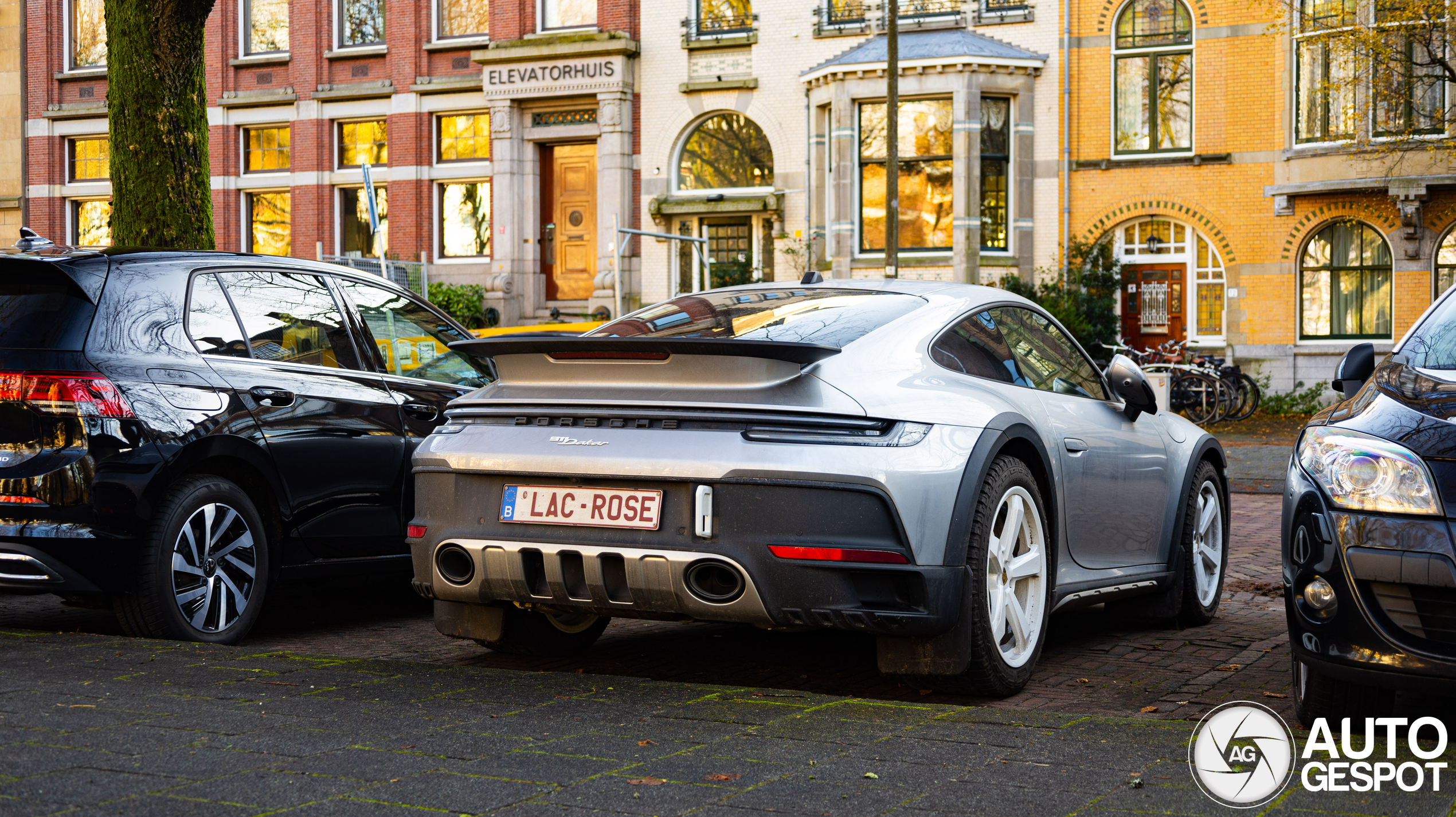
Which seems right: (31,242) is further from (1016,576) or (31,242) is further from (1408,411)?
(1408,411)

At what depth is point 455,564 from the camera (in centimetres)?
485

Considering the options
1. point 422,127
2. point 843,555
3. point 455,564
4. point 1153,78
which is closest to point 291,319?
point 455,564

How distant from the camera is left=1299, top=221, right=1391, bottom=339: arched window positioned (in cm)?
2425

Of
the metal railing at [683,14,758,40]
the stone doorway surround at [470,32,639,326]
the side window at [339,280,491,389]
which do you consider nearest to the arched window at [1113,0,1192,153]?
the metal railing at [683,14,758,40]

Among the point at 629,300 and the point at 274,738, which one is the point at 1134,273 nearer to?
the point at 629,300

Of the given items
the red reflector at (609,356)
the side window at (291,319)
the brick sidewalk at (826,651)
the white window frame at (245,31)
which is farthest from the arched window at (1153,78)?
the red reflector at (609,356)

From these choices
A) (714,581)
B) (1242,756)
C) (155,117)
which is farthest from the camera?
(155,117)

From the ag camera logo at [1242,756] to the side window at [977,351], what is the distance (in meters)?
1.52

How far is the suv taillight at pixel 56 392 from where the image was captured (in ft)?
17.8

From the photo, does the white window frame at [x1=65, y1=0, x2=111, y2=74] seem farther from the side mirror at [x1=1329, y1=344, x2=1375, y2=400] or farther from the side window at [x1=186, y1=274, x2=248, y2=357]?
the side mirror at [x1=1329, y1=344, x2=1375, y2=400]

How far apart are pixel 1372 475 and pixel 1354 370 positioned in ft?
4.48

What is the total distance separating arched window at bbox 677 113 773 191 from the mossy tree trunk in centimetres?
1764

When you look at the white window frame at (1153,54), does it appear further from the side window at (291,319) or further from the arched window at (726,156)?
the side window at (291,319)

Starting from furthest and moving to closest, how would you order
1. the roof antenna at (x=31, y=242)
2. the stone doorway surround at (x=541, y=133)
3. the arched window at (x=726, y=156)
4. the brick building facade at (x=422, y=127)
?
the brick building facade at (x=422, y=127) → the stone doorway surround at (x=541, y=133) → the arched window at (x=726, y=156) → the roof antenna at (x=31, y=242)
